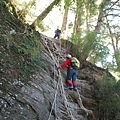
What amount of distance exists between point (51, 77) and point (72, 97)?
3.65ft

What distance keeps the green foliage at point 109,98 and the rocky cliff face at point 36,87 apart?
1.09ft

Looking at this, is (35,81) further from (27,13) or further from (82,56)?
(82,56)

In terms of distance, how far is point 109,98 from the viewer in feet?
27.7

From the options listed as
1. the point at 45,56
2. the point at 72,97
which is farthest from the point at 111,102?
the point at 45,56

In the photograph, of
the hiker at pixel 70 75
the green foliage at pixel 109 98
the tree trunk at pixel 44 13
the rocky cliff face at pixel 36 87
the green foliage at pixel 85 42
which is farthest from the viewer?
the green foliage at pixel 85 42

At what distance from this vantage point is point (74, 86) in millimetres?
8469

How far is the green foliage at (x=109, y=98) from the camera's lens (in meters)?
8.23

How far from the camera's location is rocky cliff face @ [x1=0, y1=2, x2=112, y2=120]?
538 centimetres

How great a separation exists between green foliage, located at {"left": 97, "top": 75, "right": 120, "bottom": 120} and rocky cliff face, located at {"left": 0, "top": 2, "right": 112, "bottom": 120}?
33cm

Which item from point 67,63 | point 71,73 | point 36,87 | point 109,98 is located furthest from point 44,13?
point 109,98

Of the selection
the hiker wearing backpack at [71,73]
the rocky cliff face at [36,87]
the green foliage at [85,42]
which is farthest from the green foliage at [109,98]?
the green foliage at [85,42]

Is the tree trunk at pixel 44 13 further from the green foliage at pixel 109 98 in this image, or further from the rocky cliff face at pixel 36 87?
the green foliage at pixel 109 98

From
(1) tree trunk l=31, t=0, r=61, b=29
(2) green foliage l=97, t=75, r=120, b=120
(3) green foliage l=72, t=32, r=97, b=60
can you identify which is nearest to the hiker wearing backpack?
(2) green foliage l=97, t=75, r=120, b=120

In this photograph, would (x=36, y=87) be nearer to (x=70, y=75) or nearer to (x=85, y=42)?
(x=70, y=75)
